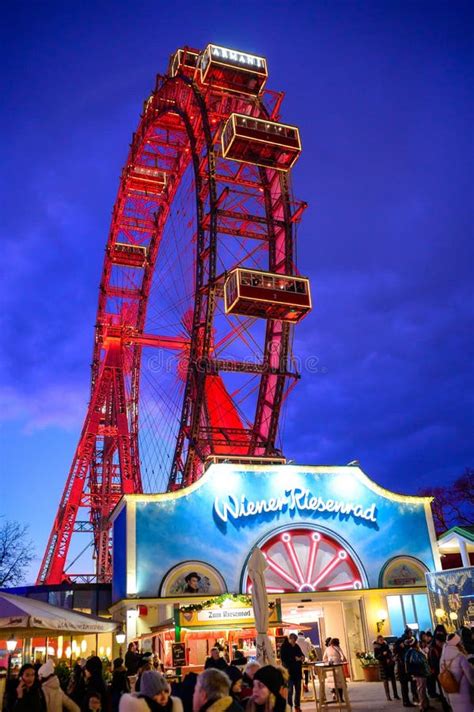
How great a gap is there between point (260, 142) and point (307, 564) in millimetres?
15929

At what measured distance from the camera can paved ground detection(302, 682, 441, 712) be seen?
37.7 feet

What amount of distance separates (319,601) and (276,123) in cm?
1831

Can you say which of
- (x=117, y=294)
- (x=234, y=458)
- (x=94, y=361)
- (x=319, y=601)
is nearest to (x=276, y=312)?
(x=234, y=458)

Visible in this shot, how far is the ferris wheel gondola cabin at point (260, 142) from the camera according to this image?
25922mm

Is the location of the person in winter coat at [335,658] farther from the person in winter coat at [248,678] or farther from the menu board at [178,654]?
the person in winter coat at [248,678]

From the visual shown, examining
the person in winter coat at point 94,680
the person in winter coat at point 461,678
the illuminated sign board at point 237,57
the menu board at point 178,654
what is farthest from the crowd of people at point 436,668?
the illuminated sign board at point 237,57

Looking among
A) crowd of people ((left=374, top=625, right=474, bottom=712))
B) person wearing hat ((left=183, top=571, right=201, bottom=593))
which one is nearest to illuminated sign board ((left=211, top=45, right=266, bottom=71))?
person wearing hat ((left=183, top=571, right=201, bottom=593))

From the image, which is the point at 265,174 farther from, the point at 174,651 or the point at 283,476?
the point at 174,651

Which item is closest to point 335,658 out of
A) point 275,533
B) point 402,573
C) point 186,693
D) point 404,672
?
point 404,672

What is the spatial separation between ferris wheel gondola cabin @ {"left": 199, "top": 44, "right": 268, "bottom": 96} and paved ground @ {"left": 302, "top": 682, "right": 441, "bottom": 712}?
77.2 feet

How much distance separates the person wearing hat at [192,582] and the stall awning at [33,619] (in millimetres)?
5798

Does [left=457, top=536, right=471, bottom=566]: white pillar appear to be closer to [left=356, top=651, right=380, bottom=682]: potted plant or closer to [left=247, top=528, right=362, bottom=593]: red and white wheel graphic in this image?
[left=247, top=528, right=362, bottom=593]: red and white wheel graphic

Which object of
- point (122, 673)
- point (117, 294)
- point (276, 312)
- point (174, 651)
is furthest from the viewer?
point (117, 294)

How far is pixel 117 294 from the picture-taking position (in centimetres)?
3684
